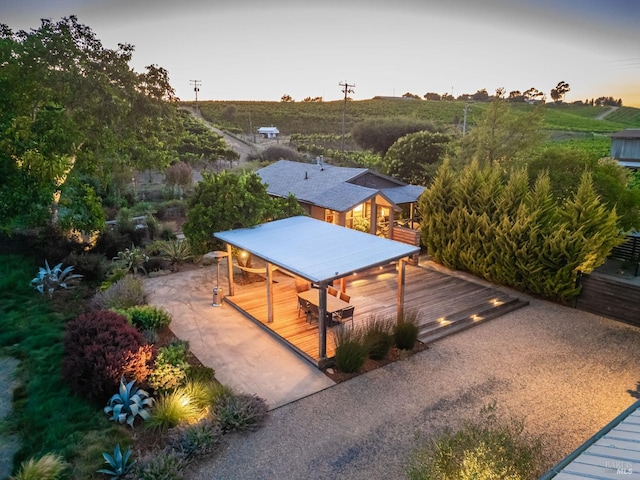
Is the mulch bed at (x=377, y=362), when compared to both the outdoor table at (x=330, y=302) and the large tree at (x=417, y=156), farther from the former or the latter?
the large tree at (x=417, y=156)

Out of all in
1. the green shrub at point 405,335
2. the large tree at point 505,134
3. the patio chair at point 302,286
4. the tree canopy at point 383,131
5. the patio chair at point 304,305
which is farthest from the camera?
the tree canopy at point 383,131

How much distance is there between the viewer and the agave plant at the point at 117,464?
19.0 ft

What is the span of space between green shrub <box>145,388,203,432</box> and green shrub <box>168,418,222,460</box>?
0.21 metres

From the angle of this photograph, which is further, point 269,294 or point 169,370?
point 269,294

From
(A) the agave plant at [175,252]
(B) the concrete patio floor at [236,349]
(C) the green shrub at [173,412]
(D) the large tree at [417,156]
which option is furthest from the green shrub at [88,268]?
(D) the large tree at [417,156]

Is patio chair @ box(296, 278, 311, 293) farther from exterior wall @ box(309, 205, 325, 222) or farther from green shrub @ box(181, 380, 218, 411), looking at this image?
exterior wall @ box(309, 205, 325, 222)

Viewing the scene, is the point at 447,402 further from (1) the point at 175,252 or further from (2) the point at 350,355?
(1) the point at 175,252

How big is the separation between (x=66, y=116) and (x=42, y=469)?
10.9 meters

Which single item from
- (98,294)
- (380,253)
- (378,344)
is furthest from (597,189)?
(98,294)

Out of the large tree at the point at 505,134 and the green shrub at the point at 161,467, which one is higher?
the large tree at the point at 505,134

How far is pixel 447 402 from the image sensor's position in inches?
308

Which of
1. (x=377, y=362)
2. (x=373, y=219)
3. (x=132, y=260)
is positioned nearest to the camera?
(x=377, y=362)

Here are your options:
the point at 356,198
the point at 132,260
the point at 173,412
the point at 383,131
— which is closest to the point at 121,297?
the point at 132,260

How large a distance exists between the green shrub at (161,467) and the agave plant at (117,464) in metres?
0.19
